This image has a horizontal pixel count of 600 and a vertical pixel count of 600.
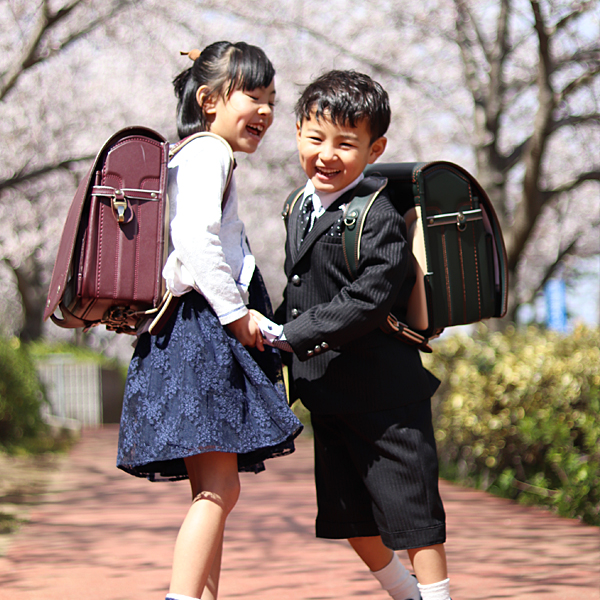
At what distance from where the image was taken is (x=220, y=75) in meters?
2.40

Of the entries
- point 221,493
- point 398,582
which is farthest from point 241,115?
point 398,582

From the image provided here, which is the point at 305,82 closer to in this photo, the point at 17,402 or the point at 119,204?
the point at 17,402

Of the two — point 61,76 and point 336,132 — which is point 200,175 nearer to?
point 336,132

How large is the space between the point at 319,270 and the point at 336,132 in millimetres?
400

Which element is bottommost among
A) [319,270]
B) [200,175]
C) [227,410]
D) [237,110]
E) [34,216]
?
[227,410]

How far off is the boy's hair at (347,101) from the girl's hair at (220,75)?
156mm

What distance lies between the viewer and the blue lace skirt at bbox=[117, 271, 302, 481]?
7.11 feet

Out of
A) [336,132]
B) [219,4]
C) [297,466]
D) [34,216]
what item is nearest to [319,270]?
[336,132]

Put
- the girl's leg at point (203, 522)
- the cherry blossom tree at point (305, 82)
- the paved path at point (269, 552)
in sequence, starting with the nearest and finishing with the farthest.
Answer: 1. the girl's leg at point (203, 522)
2. the paved path at point (269, 552)
3. the cherry blossom tree at point (305, 82)

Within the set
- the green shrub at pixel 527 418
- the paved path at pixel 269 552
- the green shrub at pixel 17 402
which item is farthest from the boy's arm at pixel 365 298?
the green shrub at pixel 17 402

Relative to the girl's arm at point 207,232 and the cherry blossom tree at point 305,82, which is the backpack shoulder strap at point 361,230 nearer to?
the girl's arm at point 207,232

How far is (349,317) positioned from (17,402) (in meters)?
7.36

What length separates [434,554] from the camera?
2273 mm

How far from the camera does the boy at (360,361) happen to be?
224 centimetres
